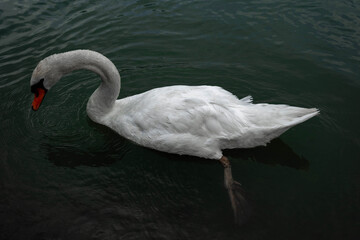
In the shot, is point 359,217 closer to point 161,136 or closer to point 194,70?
point 161,136

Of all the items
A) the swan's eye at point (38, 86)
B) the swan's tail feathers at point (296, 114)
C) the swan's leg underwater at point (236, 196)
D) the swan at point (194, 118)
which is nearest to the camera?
the swan's leg underwater at point (236, 196)

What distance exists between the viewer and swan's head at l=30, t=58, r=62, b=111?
5.53 metres

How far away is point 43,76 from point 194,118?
2490 mm

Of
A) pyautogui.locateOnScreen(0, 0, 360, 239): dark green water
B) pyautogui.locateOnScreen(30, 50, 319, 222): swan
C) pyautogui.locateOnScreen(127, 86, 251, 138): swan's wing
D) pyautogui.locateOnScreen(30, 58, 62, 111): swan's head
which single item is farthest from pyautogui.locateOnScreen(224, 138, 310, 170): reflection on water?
pyautogui.locateOnScreen(30, 58, 62, 111): swan's head

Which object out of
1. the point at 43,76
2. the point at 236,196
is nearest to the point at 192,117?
the point at 236,196

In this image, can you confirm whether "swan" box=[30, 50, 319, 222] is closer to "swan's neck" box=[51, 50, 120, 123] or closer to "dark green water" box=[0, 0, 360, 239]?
"swan's neck" box=[51, 50, 120, 123]

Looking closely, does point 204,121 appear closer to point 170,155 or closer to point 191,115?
point 191,115

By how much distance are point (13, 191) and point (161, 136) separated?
8.24 ft

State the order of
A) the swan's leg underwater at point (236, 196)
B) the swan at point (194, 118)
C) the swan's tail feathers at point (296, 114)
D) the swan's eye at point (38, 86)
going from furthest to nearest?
the swan's eye at point (38, 86)
the swan at point (194, 118)
the swan's tail feathers at point (296, 114)
the swan's leg underwater at point (236, 196)

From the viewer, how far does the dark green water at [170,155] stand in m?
5.12

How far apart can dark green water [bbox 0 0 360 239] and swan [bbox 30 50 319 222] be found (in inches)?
14.8

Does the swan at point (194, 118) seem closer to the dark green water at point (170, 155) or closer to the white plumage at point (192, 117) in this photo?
the white plumage at point (192, 117)

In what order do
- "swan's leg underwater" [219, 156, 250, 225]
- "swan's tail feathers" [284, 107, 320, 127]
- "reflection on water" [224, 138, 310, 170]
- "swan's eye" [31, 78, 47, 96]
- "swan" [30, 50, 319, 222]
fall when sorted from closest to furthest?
"swan's leg underwater" [219, 156, 250, 225] < "swan's tail feathers" [284, 107, 320, 127] < "swan" [30, 50, 319, 222] < "swan's eye" [31, 78, 47, 96] < "reflection on water" [224, 138, 310, 170]

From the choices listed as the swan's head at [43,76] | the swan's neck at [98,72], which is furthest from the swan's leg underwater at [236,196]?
the swan's head at [43,76]
